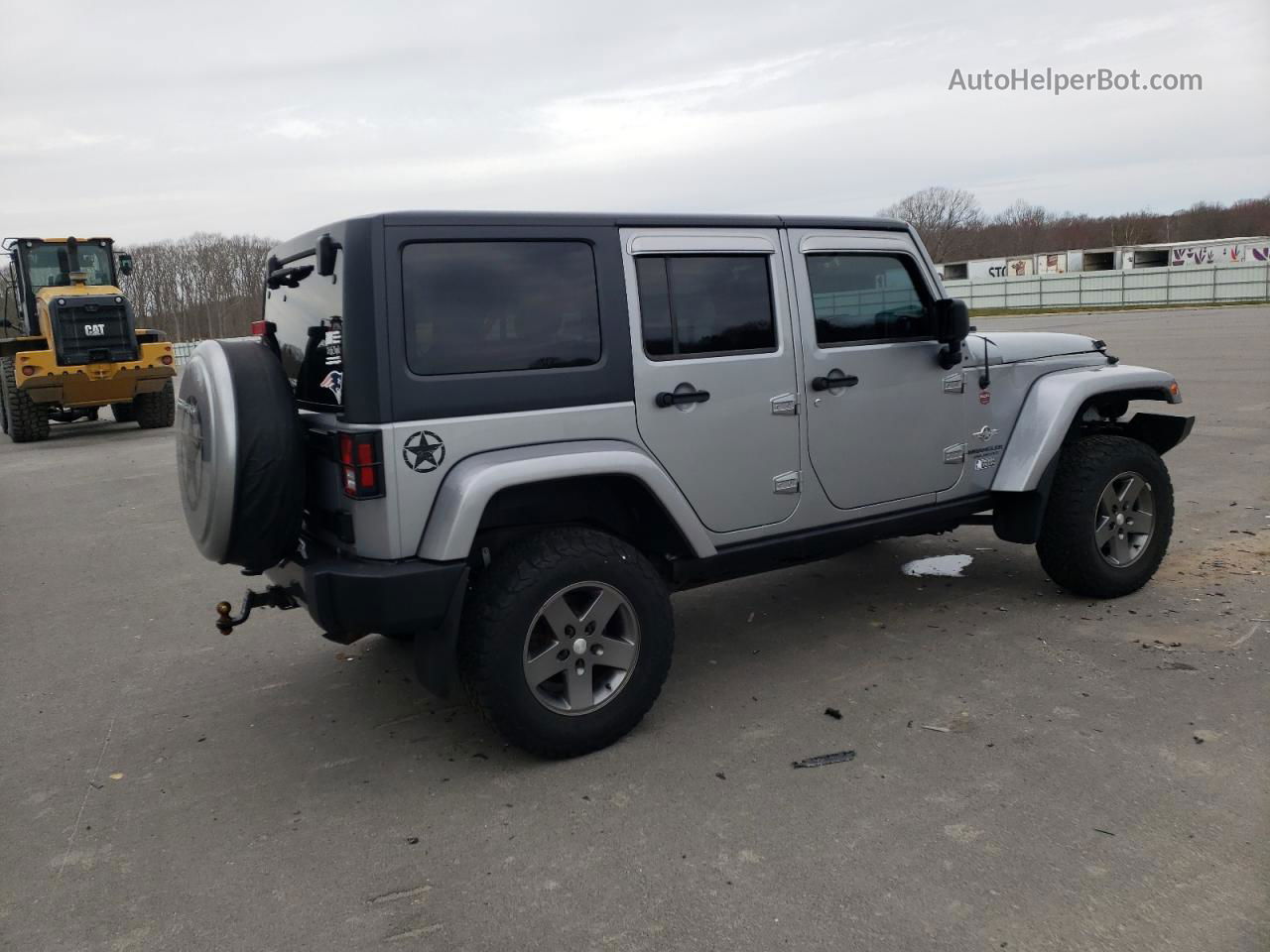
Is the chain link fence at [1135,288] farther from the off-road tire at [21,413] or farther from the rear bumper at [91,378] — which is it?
the off-road tire at [21,413]

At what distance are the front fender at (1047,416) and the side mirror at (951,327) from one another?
566mm

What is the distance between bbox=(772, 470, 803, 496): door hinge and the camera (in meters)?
4.23

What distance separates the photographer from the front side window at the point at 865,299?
441 centimetres

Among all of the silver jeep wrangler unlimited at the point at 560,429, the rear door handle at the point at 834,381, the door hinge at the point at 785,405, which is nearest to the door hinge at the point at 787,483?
the silver jeep wrangler unlimited at the point at 560,429

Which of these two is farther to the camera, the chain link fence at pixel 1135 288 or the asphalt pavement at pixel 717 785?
the chain link fence at pixel 1135 288

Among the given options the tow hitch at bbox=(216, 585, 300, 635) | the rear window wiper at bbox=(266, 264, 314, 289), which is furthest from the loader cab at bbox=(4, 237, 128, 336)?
the tow hitch at bbox=(216, 585, 300, 635)

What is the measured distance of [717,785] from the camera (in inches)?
135

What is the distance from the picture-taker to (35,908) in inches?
115

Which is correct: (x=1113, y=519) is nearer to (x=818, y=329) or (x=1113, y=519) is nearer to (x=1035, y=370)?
(x=1035, y=370)

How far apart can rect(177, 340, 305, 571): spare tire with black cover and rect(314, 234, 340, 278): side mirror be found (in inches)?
17.2

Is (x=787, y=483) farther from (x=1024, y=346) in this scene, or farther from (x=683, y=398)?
(x=1024, y=346)

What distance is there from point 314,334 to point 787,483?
2.04 m

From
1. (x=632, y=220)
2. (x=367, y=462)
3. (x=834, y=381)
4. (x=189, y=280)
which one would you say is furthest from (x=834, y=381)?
(x=189, y=280)

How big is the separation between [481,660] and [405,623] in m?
0.30
